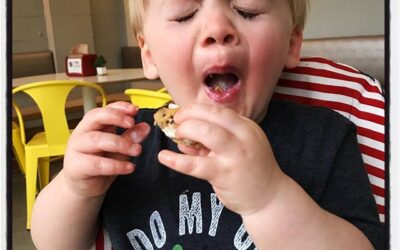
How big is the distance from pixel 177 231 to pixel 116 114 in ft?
0.75

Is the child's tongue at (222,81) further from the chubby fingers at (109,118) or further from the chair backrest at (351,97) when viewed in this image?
the chair backrest at (351,97)

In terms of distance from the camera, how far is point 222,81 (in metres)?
0.56

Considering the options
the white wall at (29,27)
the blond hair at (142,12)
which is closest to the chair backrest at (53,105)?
the blond hair at (142,12)

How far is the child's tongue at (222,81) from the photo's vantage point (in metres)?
0.55

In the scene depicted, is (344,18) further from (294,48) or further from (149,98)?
(294,48)

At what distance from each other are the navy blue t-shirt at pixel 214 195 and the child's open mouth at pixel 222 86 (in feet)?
0.56

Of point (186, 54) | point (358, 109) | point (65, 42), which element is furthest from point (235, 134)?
point (65, 42)

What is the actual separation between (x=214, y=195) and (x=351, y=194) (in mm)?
209

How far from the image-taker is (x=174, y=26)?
58 cm

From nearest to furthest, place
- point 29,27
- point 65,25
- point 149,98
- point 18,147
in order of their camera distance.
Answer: point 149,98 → point 18,147 → point 29,27 → point 65,25

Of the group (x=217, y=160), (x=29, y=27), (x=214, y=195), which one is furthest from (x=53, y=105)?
(x=29, y=27)

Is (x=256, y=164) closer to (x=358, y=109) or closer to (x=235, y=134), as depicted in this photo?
(x=235, y=134)

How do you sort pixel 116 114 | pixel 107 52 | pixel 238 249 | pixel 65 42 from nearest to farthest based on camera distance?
pixel 116 114
pixel 238 249
pixel 65 42
pixel 107 52

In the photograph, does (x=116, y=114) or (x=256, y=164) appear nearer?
(x=256, y=164)
